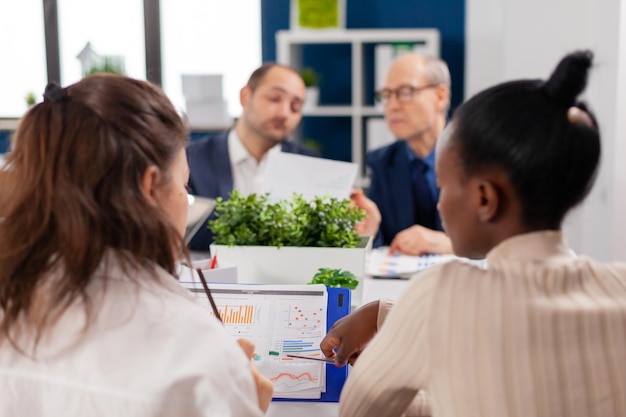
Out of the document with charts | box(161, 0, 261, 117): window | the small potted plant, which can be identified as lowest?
the document with charts

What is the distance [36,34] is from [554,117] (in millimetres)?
4225

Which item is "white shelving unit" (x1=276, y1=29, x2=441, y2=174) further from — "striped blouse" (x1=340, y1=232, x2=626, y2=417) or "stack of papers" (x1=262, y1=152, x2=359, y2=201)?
"striped blouse" (x1=340, y1=232, x2=626, y2=417)

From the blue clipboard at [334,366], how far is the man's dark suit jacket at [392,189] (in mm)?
1214

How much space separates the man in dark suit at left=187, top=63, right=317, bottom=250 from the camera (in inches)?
113

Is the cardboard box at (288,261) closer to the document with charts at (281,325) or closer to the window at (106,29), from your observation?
the document with charts at (281,325)

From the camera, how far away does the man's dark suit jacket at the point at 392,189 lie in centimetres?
272

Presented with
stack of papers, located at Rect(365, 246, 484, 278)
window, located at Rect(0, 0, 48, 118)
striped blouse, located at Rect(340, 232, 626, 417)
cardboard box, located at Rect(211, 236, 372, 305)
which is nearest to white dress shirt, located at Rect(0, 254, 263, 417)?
striped blouse, located at Rect(340, 232, 626, 417)

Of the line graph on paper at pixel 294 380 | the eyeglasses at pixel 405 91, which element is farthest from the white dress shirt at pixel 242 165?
the line graph on paper at pixel 294 380

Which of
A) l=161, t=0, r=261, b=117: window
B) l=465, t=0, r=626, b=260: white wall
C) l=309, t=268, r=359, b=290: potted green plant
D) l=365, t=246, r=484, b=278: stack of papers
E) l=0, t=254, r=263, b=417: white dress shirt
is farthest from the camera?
l=161, t=0, r=261, b=117: window

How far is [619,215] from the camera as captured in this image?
3125 millimetres

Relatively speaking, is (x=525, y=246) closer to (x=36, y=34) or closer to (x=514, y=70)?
(x=514, y=70)

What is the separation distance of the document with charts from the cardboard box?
0.92ft

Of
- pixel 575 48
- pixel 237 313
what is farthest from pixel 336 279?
pixel 575 48

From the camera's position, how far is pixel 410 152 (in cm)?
289
